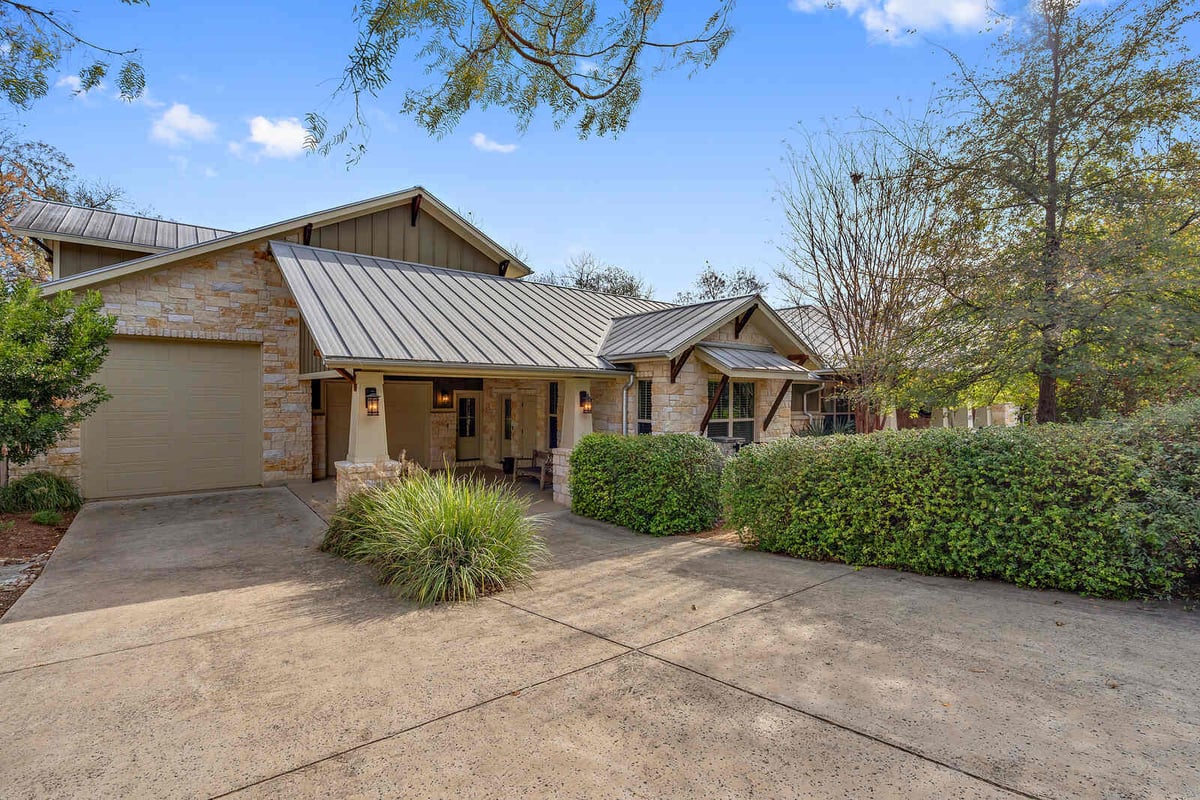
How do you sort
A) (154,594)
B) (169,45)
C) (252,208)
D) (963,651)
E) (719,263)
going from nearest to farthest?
(963,651), (169,45), (154,594), (252,208), (719,263)

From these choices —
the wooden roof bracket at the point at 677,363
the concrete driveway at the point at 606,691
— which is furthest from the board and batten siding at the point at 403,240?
the concrete driveway at the point at 606,691

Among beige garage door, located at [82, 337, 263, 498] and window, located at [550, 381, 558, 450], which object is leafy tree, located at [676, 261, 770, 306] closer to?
window, located at [550, 381, 558, 450]

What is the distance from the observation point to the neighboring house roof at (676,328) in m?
10.3

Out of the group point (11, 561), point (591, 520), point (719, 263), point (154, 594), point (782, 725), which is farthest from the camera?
point (719, 263)

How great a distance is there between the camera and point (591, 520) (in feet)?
29.9

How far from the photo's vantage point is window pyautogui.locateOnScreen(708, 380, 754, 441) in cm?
1138

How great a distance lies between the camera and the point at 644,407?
11188 millimetres

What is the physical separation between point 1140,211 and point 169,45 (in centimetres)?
1076

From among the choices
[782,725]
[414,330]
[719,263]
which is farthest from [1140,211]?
[719,263]

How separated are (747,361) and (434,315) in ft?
19.8

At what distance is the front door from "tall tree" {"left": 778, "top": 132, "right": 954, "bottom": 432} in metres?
8.27

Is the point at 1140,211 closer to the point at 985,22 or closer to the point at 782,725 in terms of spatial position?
the point at 985,22

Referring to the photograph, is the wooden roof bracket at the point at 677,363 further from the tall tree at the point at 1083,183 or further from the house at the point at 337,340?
the tall tree at the point at 1083,183

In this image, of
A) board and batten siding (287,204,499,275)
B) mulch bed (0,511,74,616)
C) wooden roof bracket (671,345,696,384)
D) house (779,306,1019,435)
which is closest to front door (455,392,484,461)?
board and batten siding (287,204,499,275)
